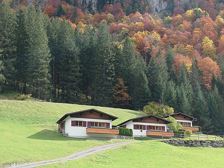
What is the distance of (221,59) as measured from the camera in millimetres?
139750

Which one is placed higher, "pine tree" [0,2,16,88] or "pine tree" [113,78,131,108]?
"pine tree" [0,2,16,88]

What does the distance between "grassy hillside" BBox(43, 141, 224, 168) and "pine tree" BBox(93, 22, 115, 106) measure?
124ft

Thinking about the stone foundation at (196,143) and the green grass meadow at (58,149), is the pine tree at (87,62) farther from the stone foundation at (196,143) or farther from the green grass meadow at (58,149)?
the stone foundation at (196,143)

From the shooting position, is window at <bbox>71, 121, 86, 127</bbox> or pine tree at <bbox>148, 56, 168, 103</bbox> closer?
window at <bbox>71, 121, 86, 127</bbox>

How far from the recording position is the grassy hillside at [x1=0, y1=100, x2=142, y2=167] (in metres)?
46.4

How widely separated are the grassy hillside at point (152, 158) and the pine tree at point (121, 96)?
3846 centimetres

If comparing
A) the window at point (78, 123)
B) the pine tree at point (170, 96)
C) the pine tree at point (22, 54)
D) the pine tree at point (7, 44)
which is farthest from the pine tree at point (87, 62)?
the window at point (78, 123)

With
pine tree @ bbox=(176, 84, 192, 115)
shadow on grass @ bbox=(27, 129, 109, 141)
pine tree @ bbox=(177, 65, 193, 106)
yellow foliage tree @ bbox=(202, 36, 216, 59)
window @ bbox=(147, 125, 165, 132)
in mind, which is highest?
yellow foliage tree @ bbox=(202, 36, 216, 59)

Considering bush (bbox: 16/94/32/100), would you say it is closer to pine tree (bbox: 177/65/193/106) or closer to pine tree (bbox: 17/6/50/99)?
pine tree (bbox: 17/6/50/99)

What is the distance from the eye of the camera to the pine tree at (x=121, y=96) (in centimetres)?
10169

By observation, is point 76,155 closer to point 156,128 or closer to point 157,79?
point 156,128

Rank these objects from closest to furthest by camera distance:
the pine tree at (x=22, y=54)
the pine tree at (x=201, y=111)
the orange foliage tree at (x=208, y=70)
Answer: the pine tree at (x=22, y=54) < the pine tree at (x=201, y=111) < the orange foliage tree at (x=208, y=70)

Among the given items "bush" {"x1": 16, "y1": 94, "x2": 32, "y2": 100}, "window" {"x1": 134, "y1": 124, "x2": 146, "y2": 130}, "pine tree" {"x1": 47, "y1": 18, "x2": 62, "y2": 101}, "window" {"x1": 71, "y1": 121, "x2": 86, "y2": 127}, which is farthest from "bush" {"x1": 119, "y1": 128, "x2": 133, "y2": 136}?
"pine tree" {"x1": 47, "y1": 18, "x2": 62, "y2": 101}

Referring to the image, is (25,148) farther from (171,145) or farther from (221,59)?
(221,59)
